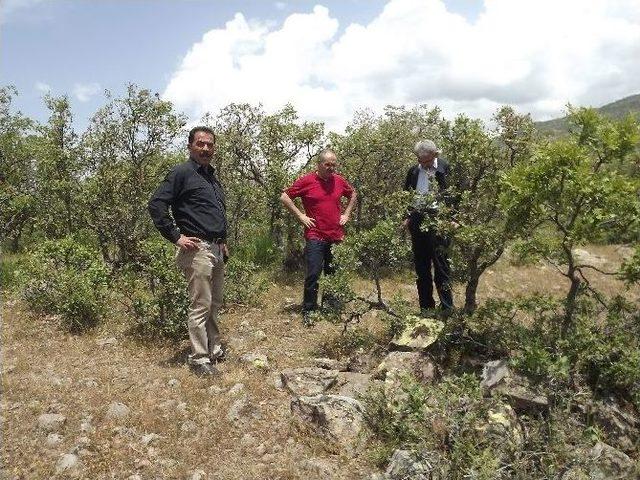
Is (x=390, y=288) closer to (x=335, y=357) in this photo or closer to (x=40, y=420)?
(x=335, y=357)

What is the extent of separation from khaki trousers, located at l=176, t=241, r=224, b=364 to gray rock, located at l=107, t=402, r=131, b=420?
38.9 inches

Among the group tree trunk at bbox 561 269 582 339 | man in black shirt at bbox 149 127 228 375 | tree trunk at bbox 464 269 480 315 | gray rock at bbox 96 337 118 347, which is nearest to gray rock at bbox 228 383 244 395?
man in black shirt at bbox 149 127 228 375

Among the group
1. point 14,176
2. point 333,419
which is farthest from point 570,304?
point 14,176

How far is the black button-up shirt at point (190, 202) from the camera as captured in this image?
5.71m

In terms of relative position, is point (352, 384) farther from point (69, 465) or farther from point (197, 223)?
point (69, 465)

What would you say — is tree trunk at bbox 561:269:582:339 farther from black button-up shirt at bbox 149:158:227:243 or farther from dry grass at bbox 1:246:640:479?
black button-up shirt at bbox 149:158:227:243

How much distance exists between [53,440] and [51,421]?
30 cm

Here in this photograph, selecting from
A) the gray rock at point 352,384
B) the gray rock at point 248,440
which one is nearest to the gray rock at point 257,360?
the gray rock at point 352,384

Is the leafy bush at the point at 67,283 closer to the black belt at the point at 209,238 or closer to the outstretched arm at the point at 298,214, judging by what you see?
the black belt at the point at 209,238

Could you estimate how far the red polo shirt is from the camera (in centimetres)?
746

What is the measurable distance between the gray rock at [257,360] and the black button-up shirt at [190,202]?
61.9 inches

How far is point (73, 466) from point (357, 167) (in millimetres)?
8443

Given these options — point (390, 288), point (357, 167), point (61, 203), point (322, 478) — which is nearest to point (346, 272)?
point (322, 478)

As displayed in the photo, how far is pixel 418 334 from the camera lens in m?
6.26
